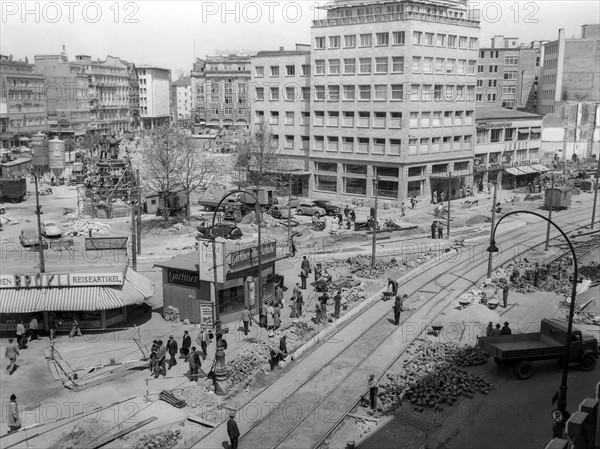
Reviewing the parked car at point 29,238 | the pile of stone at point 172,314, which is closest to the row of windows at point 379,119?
the parked car at point 29,238

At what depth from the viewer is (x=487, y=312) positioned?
1278 inches

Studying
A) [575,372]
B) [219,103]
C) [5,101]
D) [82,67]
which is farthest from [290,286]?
[219,103]

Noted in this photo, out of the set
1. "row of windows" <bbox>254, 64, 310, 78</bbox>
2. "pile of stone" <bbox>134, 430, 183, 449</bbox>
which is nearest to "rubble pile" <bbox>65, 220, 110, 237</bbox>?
"row of windows" <bbox>254, 64, 310, 78</bbox>

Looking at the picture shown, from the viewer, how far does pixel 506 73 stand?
127 metres

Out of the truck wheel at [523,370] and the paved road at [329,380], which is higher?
the truck wheel at [523,370]

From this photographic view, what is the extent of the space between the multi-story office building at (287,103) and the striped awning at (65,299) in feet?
157

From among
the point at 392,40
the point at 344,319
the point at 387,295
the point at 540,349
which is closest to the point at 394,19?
the point at 392,40

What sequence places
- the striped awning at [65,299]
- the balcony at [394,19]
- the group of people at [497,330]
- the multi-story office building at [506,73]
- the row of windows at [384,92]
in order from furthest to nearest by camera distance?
the multi-story office building at [506,73] → the row of windows at [384,92] → the balcony at [394,19] → the striped awning at [65,299] → the group of people at [497,330]

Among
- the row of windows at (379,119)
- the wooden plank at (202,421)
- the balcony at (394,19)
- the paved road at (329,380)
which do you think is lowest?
the paved road at (329,380)

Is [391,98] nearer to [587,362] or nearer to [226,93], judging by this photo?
[587,362]

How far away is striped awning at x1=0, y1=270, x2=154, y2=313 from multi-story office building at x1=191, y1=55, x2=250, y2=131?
141191mm

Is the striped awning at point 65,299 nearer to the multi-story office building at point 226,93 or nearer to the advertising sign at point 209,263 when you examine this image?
the advertising sign at point 209,263

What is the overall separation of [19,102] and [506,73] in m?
92.6

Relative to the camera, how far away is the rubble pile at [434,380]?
23922 mm
